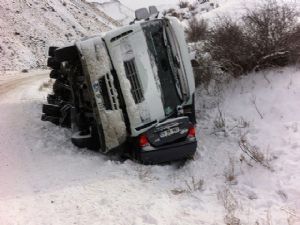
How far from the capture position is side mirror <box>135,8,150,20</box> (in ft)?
22.5

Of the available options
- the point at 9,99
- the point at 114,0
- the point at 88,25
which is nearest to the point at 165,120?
the point at 9,99

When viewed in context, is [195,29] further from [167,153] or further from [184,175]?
[184,175]

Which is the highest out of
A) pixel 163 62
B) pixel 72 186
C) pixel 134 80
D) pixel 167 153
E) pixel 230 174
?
pixel 163 62

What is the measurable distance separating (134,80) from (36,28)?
2412 centimetres

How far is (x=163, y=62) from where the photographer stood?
22.6ft

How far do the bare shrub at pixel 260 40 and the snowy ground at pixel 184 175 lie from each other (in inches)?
14.6

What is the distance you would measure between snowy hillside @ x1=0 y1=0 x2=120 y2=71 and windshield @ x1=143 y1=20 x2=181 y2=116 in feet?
56.9

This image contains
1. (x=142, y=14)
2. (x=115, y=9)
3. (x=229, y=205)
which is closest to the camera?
(x=229, y=205)

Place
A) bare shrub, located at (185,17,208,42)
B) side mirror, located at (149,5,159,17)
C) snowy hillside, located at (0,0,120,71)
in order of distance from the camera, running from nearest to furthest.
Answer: side mirror, located at (149,5,159,17) < bare shrub, located at (185,17,208,42) < snowy hillside, located at (0,0,120,71)

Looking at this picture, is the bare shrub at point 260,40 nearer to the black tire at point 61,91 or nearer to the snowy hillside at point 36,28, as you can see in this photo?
the black tire at point 61,91

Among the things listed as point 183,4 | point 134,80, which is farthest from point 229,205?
point 183,4

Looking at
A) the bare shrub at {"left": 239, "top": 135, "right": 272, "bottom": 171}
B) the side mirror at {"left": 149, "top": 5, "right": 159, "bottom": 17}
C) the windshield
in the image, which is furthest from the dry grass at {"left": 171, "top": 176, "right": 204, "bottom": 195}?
the side mirror at {"left": 149, "top": 5, "right": 159, "bottom": 17}

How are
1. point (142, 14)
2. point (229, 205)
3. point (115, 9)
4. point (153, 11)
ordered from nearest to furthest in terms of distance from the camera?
point (229, 205) → point (142, 14) → point (153, 11) → point (115, 9)

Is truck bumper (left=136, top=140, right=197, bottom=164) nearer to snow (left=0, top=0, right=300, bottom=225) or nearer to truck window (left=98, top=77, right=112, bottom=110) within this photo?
snow (left=0, top=0, right=300, bottom=225)
